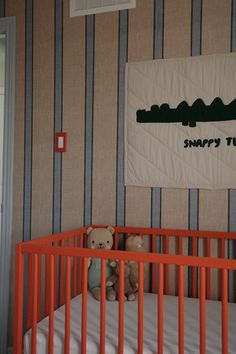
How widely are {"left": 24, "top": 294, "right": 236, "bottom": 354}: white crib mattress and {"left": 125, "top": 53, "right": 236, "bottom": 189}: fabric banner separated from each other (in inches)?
25.6

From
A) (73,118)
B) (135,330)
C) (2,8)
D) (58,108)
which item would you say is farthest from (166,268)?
(2,8)

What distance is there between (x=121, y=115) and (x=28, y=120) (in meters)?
0.59

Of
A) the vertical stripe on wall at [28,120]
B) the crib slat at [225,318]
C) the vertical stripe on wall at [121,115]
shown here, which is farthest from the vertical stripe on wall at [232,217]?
the vertical stripe on wall at [28,120]

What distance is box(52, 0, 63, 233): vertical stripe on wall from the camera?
2.35 meters

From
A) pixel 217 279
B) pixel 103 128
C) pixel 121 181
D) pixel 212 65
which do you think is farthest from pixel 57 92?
pixel 217 279

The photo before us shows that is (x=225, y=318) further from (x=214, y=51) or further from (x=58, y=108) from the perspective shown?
(x=58, y=108)

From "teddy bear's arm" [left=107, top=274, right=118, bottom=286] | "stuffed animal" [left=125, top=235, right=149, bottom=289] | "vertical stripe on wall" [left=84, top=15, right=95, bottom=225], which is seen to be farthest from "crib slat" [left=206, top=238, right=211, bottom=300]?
"vertical stripe on wall" [left=84, top=15, right=95, bottom=225]

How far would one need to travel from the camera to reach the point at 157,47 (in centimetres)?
217

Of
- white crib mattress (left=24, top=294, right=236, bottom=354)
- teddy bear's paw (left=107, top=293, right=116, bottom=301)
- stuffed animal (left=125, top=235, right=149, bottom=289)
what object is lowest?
white crib mattress (left=24, top=294, right=236, bottom=354)

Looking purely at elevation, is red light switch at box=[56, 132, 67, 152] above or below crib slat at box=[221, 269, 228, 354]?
above

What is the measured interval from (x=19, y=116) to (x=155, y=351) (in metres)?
1.59

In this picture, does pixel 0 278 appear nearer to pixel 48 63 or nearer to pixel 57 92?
pixel 57 92

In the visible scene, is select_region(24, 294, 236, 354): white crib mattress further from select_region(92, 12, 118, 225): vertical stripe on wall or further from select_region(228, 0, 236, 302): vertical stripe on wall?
select_region(92, 12, 118, 225): vertical stripe on wall

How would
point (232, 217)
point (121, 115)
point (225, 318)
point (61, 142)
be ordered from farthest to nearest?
point (61, 142) → point (121, 115) → point (232, 217) → point (225, 318)
